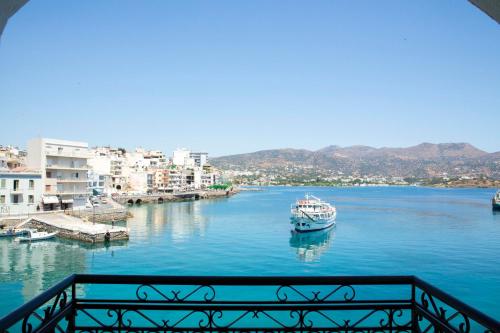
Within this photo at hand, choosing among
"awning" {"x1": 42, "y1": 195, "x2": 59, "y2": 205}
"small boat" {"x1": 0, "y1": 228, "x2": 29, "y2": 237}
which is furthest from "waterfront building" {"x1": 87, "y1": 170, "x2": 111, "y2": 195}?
"small boat" {"x1": 0, "y1": 228, "x2": 29, "y2": 237}

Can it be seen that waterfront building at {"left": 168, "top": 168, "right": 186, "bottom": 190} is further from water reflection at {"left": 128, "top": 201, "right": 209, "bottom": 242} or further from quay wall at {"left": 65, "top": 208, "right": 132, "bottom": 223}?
quay wall at {"left": 65, "top": 208, "right": 132, "bottom": 223}

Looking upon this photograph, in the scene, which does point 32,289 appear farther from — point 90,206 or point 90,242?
point 90,206

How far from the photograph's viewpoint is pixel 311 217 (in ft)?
115

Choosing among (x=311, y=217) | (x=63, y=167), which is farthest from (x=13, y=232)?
(x=311, y=217)

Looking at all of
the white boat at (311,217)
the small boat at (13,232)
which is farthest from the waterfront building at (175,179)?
the small boat at (13,232)

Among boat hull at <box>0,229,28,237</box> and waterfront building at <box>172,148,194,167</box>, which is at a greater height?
waterfront building at <box>172,148,194,167</box>

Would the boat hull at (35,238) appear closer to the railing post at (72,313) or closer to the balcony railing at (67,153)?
the balcony railing at (67,153)

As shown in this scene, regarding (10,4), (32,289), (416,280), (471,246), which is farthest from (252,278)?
(471,246)

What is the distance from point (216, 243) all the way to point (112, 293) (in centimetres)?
1284

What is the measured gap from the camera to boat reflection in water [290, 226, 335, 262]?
25.0 metres

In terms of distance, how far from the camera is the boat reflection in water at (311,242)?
82.1ft

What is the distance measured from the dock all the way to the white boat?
14.3 meters

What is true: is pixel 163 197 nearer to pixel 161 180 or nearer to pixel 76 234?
pixel 161 180

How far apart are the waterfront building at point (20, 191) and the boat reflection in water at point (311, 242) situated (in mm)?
21744
